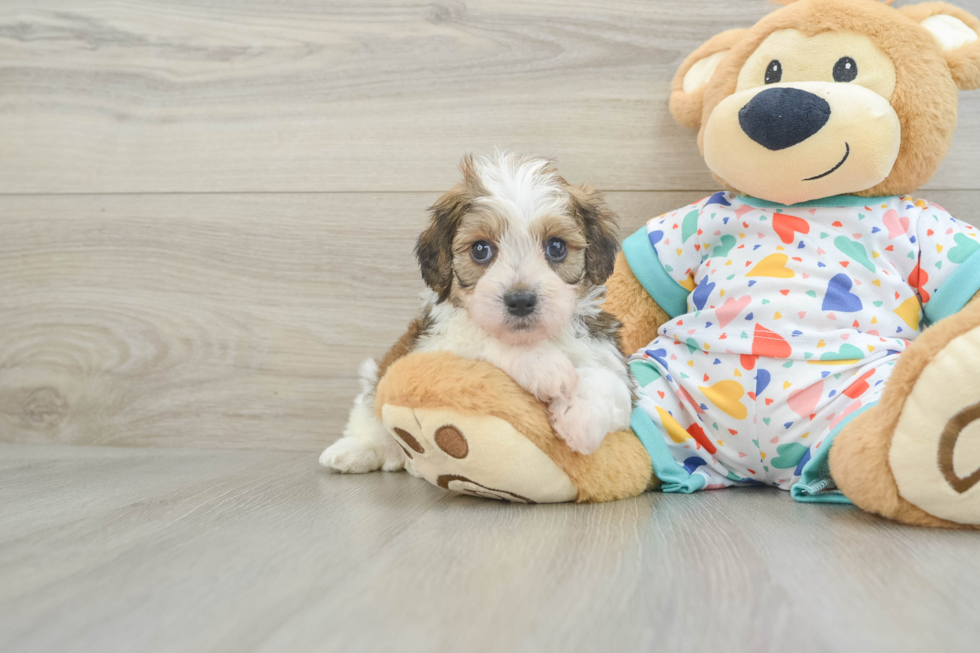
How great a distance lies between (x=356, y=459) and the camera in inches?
59.2

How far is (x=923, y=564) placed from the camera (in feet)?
2.76

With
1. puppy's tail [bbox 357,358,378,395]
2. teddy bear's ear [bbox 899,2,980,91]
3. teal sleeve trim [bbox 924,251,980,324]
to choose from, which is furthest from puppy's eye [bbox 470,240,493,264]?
teddy bear's ear [bbox 899,2,980,91]

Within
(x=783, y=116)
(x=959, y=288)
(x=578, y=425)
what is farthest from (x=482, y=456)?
(x=959, y=288)

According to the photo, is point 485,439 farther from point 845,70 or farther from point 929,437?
point 845,70

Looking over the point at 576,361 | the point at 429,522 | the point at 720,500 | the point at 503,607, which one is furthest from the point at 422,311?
the point at 503,607

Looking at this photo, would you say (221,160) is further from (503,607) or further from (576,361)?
(503,607)

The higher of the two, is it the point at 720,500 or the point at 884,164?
the point at 884,164

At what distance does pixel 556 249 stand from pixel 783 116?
444 mm

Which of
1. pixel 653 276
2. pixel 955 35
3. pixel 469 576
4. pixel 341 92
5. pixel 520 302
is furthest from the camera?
pixel 341 92

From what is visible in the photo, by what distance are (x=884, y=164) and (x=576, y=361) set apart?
633mm

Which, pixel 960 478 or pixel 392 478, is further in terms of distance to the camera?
pixel 392 478

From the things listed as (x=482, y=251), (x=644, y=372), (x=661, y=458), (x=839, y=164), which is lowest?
(x=661, y=458)

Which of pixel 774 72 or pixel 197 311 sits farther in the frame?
pixel 197 311

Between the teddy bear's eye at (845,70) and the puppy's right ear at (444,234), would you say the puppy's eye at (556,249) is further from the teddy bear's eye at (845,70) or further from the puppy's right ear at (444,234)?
the teddy bear's eye at (845,70)
